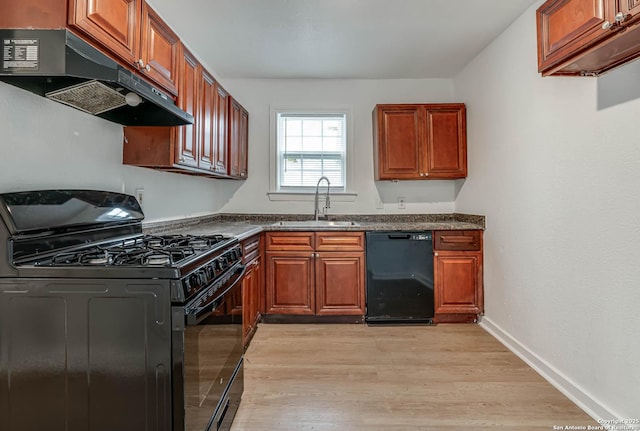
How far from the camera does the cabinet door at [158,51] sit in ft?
5.51

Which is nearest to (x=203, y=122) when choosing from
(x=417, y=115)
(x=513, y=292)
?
(x=417, y=115)

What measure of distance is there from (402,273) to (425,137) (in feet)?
4.57

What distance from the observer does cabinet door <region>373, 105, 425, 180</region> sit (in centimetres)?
333

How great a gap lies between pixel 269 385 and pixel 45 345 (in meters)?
1.27

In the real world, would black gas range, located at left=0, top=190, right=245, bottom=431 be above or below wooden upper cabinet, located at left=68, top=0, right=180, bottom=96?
below

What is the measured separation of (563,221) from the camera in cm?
200

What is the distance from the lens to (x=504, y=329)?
8.82 feet

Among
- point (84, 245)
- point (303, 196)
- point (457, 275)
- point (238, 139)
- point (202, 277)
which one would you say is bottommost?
point (457, 275)

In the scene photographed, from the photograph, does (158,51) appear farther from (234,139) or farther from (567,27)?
(567,27)

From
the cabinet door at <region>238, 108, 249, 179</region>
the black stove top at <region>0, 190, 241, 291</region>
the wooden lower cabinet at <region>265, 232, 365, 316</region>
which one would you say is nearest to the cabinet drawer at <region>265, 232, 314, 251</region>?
the wooden lower cabinet at <region>265, 232, 365, 316</region>

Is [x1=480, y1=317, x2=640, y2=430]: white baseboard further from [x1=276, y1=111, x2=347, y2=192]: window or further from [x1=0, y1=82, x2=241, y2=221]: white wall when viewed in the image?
[x1=0, y1=82, x2=241, y2=221]: white wall

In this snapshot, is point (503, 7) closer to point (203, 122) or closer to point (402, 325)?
point (203, 122)

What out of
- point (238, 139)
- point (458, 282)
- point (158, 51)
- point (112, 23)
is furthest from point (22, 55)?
point (458, 282)

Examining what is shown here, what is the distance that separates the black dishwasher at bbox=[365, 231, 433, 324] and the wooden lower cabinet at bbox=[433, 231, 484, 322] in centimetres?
9
